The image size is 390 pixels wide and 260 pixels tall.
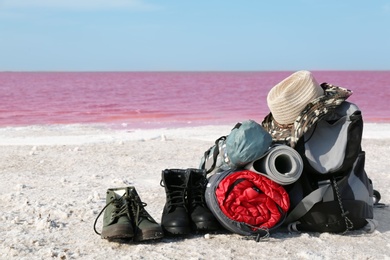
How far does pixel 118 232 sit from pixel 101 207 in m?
1.21

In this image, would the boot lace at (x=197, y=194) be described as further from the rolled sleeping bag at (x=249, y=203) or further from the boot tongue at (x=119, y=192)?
the boot tongue at (x=119, y=192)

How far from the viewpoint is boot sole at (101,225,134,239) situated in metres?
3.79

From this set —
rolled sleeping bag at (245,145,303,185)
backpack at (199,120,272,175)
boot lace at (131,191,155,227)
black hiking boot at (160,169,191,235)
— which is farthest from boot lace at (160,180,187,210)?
rolled sleeping bag at (245,145,303,185)

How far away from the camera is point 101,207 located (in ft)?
16.3

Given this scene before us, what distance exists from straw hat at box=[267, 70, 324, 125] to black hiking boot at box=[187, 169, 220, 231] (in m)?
0.71

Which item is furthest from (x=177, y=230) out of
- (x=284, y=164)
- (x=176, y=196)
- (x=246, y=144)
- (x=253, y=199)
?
(x=284, y=164)

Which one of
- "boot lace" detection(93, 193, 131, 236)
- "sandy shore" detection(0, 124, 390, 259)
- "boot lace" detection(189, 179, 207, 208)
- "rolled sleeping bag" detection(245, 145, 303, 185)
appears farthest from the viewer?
"boot lace" detection(189, 179, 207, 208)

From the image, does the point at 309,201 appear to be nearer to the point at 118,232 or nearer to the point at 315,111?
the point at 315,111

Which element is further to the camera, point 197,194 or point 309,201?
point 197,194

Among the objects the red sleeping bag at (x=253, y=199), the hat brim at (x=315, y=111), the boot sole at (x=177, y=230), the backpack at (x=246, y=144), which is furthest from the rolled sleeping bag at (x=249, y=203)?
the hat brim at (x=315, y=111)

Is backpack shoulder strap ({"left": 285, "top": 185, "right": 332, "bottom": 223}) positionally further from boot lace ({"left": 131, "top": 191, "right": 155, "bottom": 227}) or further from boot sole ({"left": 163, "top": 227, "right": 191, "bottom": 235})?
boot lace ({"left": 131, "top": 191, "right": 155, "bottom": 227})

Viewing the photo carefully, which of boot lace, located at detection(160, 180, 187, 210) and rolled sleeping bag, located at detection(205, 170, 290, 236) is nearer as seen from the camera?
rolled sleeping bag, located at detection(205, 170, 290, 236)

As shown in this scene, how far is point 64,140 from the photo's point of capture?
33.6 ft

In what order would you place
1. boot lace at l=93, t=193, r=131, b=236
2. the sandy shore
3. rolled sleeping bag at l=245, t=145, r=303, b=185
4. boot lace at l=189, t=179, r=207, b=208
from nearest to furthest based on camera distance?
the sandy shore
rolled sleeping bag at l=245, t=145, r=303, b=185
boot lace at l=93, t=193, r=131, b=236
boot lace at l=189, t=179, r=207, b=208
